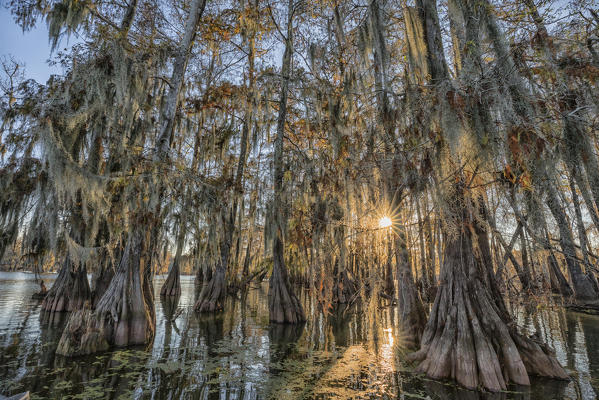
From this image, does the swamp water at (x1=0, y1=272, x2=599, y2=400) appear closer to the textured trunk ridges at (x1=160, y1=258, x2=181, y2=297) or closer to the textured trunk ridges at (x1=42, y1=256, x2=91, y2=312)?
the textured trunk ridges at (x1=42, y1=256, x2=91, y2=312)

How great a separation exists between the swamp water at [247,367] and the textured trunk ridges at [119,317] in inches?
10.6

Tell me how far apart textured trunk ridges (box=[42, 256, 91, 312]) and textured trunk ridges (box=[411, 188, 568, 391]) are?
9.80 metres

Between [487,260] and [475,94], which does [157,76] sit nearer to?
[475,94]

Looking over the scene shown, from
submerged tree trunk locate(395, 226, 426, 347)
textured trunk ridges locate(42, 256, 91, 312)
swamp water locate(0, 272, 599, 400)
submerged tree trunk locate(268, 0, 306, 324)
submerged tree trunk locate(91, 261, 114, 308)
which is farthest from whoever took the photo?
textured trunk ridges locate(42, 256, 91, 312)

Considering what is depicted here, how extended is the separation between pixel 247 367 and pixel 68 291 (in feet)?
25.0

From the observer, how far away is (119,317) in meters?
5.41

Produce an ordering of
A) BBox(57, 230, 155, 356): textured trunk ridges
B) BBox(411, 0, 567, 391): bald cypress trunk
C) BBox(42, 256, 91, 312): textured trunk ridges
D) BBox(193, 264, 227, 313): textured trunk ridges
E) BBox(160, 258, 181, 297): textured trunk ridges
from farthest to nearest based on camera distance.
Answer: BBox(160, 258, 181, 297): textured trunk ridges
BBox(193, 264, 227, 313): textured trunk ridges
BBox(42, 256, 91, 312): textured trunk ridges
BBox(57, 230, 155, 356): textured trunk ridges
BBox(411, 0, 567, 391): bald cypress trunk

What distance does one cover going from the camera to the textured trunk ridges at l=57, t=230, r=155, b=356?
4.91 metres

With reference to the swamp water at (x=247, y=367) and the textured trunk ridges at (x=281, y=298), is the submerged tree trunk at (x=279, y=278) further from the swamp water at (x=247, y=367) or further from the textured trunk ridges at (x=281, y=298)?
the swamp water at (x=247, y=367)

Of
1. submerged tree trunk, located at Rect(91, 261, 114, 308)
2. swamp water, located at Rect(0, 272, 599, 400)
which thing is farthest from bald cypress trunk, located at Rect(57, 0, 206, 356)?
submerged tree trunk, located at Rect(91, 261, 114, 308)

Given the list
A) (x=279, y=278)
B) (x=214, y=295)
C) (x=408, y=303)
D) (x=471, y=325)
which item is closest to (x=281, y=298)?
(x=279, y=278)

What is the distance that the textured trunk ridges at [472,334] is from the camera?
3.70 metres

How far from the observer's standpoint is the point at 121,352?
4996mm

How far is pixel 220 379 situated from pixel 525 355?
429 centimetres
